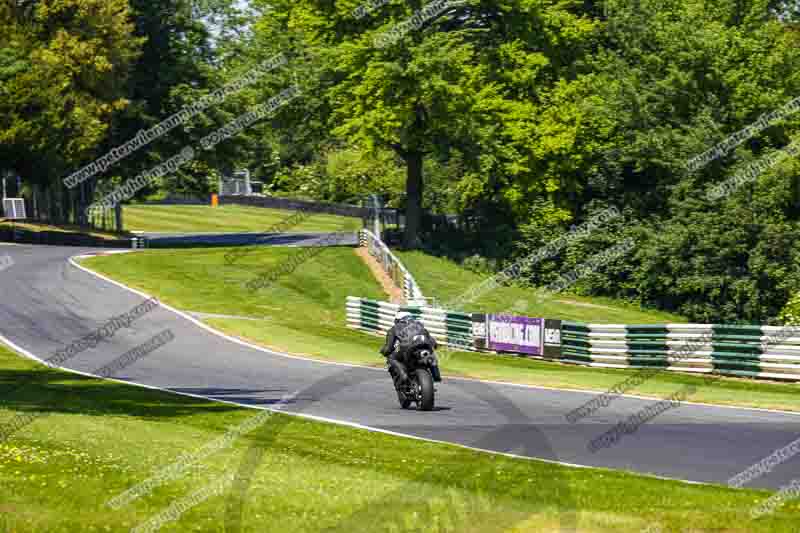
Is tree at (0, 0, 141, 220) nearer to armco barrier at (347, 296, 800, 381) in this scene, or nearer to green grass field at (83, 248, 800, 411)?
green grass field at (83, 248, 800, 411)

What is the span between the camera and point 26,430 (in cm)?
1381

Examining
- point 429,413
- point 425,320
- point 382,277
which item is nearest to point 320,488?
point 429,413

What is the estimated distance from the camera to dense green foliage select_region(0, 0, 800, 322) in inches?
1813

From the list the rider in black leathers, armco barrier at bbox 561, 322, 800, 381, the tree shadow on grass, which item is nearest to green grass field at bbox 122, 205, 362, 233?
armco barrier at bbox 561, 322, 800, 381

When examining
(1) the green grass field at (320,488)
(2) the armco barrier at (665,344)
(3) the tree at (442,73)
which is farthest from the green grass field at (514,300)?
(1) the green grass field at (320,488)

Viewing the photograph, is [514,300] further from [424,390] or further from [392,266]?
[424,390]

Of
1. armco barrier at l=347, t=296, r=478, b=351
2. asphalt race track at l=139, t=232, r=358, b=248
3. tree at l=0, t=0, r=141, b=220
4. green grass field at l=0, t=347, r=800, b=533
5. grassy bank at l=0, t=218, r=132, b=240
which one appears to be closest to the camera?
green grass field at l=0, t=347, r=800, b=533

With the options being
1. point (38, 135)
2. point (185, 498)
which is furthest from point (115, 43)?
point (185, 498)

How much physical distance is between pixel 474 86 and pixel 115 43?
1724 cm

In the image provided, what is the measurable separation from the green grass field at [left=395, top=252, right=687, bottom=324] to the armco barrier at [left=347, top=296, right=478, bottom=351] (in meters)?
7.86

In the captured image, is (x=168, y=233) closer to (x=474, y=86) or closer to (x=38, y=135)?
(x=38, y=135)

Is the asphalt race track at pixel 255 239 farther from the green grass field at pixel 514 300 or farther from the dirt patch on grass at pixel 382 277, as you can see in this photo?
the green grass field at pixel 514 300

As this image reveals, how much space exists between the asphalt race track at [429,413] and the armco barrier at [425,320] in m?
4.09

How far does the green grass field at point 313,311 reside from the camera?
23984 mm
